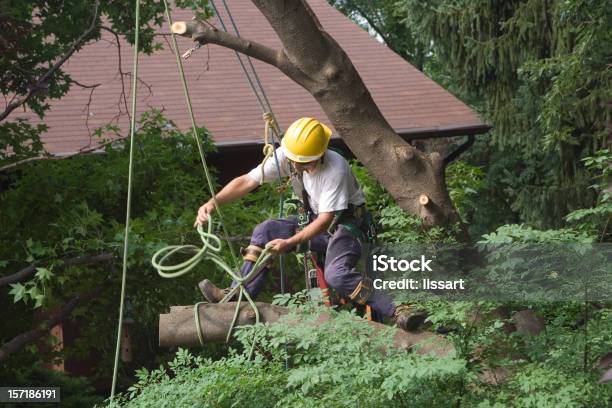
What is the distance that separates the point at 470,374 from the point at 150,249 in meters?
3.72

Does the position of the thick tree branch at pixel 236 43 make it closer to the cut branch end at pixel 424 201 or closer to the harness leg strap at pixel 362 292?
the cut branch end at pixel 424 201

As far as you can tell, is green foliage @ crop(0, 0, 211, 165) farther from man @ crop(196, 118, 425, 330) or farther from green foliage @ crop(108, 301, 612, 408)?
green foliage @ crop(108, 301, 612, 408)

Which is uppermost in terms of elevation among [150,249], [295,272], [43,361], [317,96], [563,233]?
[317,96]

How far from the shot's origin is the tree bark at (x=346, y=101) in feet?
19.8

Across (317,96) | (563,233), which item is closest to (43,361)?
(317,96)

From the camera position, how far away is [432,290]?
5570 millimetres

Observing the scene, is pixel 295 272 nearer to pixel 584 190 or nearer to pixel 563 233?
pixel 563 233

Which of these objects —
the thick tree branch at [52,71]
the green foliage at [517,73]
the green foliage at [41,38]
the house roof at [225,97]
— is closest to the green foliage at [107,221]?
the green foliage at [41,38]

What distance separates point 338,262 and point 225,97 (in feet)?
28.6

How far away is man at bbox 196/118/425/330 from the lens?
551 cm

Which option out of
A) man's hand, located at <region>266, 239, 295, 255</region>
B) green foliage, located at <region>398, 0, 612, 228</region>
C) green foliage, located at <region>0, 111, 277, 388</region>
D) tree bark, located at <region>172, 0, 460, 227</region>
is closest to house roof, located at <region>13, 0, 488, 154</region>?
green foliage, located at <region>398, 0, 612, 228</region>

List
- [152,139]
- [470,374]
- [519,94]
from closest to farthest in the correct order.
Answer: [470,374] < [152,139] < [519,94]

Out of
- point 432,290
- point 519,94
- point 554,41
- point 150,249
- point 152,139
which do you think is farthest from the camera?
point 519,94

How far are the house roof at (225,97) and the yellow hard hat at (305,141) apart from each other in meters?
7.21
